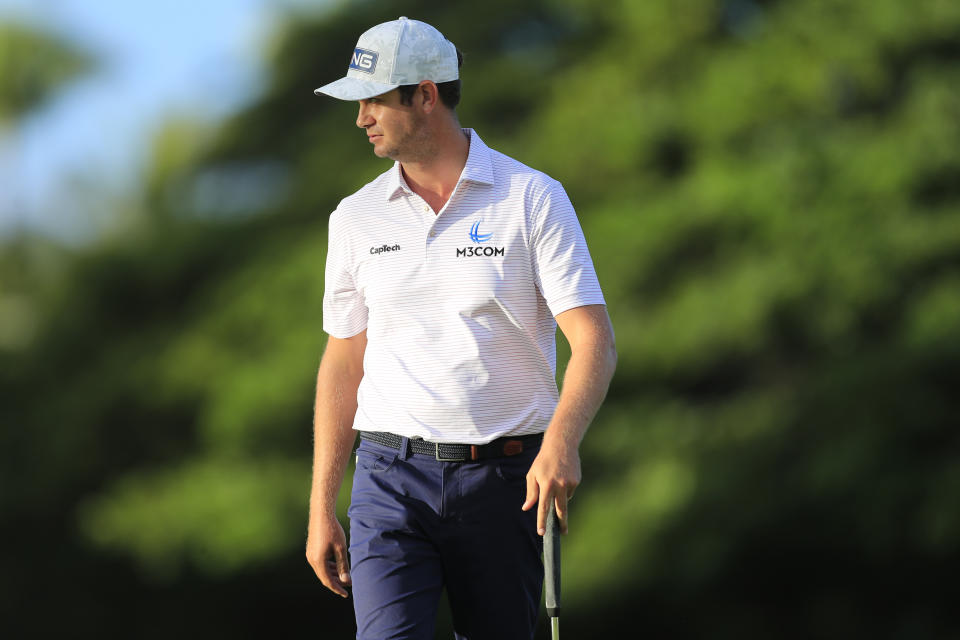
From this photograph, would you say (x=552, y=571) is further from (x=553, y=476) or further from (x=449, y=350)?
(x=449, y=350)

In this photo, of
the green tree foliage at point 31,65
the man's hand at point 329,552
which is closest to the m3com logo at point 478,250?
the man's hand at point 329,552

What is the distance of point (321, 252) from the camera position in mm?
12383

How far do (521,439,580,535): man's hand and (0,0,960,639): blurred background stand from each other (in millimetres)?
7074

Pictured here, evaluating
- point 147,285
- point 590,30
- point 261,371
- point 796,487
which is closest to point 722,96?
point 590,30

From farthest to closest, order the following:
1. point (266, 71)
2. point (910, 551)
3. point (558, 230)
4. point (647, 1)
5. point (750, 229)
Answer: point (266, 71), point (647, 1), point (750, 229), point (910, 551), point (558, 230)

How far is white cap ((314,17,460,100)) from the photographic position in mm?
3109

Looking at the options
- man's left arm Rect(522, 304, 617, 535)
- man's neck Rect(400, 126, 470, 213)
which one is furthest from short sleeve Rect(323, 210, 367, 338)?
man's left arm Rect(522, 304, 617, 535)

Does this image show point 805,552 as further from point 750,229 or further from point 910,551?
point 750,229

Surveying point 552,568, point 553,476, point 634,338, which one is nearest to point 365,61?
point 553,476

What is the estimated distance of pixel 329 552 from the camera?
129 inches

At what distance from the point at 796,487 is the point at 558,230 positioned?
7171 millimetres

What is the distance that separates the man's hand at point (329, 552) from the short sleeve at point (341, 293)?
47 centimetres

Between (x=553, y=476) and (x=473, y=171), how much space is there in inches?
30.2

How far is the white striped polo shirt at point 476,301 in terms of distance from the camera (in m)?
3.09
